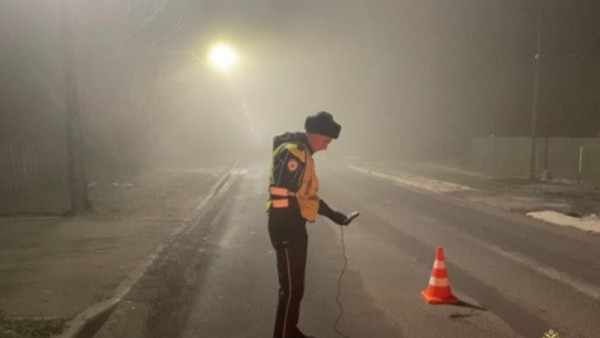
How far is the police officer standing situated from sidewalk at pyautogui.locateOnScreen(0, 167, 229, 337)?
2170 mm

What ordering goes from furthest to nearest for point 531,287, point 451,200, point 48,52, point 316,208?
point 48,52 < point 451,200 < point 531,287 < point 316,208

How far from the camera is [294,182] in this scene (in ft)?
13.0

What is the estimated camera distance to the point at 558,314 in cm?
536

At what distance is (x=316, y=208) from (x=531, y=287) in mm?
3770

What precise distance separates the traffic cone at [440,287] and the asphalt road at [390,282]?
0.40 feet

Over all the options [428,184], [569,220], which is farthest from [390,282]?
[428,184]

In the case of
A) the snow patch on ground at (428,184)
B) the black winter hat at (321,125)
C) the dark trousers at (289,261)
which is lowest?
the snow patch on ground at (428,184)

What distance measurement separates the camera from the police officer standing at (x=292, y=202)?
4.00 metres

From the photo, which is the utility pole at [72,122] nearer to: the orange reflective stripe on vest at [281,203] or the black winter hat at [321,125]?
the orange reflective stripe on vest at [281,203]

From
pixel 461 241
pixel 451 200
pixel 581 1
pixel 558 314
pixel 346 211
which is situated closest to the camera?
pixel 558 314

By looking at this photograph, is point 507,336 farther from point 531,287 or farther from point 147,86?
point 147,86

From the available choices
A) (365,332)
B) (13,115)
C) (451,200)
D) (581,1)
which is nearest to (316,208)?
(365,332)

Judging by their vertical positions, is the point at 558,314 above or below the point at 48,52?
below

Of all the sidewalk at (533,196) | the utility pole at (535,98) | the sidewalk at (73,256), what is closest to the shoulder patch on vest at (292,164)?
the sidewalk at (73,256)
